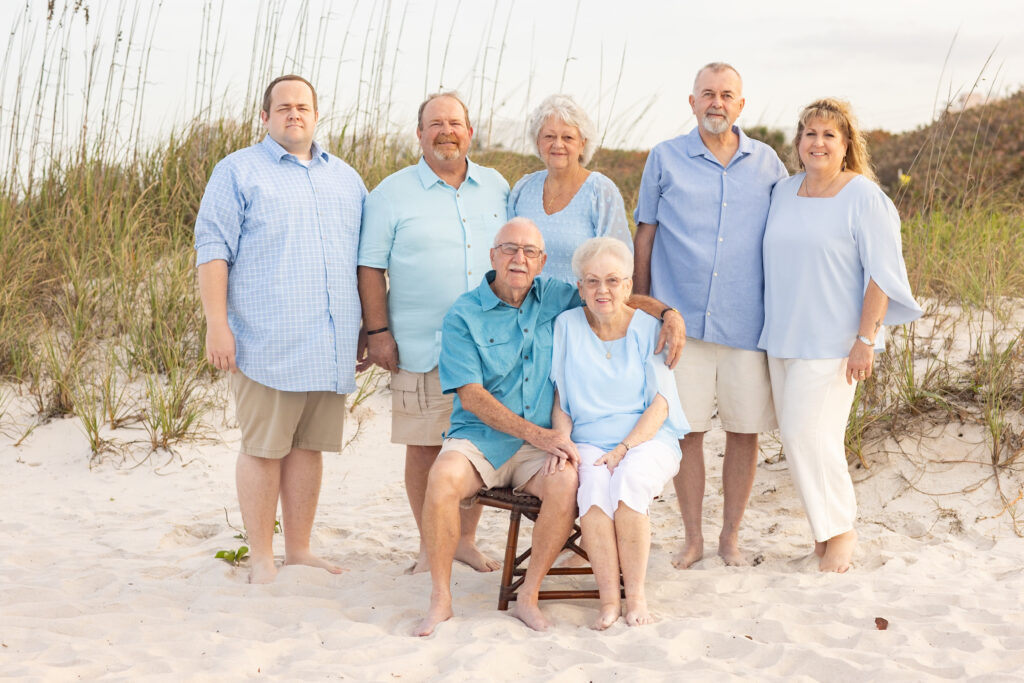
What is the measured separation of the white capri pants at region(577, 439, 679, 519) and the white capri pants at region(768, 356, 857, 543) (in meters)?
0.68

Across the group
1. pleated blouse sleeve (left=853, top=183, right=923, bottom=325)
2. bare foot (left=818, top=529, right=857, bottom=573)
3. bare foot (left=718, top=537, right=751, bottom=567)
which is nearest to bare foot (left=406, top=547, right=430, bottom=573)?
bare foot (left=718, top=537, right=751, bottom=567)

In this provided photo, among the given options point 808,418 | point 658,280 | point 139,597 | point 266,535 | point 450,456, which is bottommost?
point 139,597

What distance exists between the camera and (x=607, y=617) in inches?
135

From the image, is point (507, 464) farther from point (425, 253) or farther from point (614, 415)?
point (425, 253)

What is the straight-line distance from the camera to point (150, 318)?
651 cm

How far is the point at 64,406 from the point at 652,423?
13.8ft

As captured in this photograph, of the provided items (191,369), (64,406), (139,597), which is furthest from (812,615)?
(64,406)

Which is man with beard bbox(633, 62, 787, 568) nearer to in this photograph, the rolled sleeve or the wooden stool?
the wooden stool

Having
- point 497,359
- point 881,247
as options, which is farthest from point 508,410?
point 881,247

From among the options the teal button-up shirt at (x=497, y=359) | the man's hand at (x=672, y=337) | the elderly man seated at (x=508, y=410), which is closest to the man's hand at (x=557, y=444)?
the elderly man seated at (x=508, y=410)

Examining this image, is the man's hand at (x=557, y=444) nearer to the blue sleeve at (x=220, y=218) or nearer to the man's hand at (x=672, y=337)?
the man's hand at (x=672, y=337)

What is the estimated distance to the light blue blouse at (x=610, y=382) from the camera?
12.0 feet

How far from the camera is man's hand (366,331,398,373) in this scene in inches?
157

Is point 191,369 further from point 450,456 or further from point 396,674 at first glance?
point 396,674
